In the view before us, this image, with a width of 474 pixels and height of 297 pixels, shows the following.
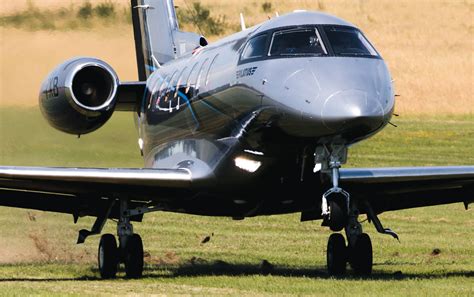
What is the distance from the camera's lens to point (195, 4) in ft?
140

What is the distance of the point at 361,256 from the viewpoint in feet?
62.9

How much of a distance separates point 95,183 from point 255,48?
312 centimetres

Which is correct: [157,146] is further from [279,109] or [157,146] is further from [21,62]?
[21,62]

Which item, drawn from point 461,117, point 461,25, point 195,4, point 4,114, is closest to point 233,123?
point 4,114

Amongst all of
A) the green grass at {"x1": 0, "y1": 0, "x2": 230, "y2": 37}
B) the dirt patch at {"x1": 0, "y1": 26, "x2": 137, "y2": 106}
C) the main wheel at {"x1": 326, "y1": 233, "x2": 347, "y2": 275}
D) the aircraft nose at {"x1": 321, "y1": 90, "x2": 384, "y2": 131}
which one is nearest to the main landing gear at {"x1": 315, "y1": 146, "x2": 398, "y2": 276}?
the main wheel at {"x1": 326, "y1": 233, "x2": 347, "y2": 275}

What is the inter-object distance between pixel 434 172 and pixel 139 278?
14.3ft

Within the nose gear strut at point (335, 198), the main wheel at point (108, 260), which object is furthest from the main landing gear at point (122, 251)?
the nose gear strut at point (335, 198)

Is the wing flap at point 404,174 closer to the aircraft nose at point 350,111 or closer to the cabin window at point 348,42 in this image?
the cabin window at point 348,42

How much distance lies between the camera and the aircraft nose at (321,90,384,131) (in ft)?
53.4

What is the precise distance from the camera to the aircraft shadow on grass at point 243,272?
1858 cm

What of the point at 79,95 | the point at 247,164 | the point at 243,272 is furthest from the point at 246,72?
the point at 79,95

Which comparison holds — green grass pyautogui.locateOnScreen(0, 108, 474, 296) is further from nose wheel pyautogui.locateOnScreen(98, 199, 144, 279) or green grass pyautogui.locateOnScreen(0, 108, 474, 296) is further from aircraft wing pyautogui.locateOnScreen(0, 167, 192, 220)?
aircraft wing pyautogui.locateOnScreen(0, 167, 192, 220)

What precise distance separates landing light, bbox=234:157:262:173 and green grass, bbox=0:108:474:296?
4.59ft

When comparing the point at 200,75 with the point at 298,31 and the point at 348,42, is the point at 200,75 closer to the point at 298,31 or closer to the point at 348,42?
the point at 298,31
